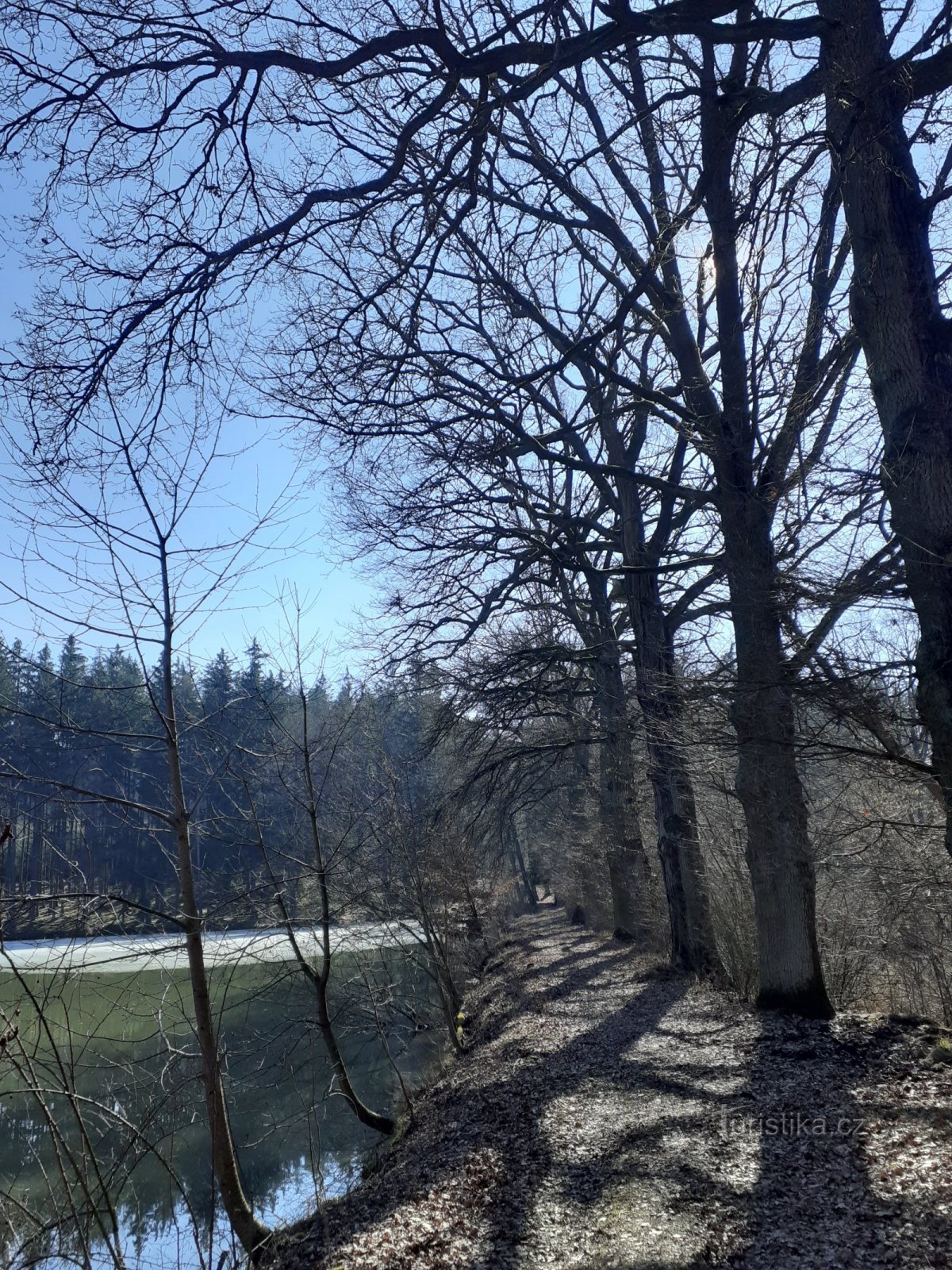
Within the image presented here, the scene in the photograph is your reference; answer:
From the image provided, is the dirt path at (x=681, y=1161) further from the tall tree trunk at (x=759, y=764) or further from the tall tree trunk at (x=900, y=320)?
the tall tree trunk at (x=900, y=320)

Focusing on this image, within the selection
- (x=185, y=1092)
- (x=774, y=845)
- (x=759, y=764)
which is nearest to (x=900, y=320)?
(x=759, y=764)

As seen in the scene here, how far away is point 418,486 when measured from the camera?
10266 mm

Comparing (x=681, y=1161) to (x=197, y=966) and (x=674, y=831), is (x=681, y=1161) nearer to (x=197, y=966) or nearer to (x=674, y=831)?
(x=197, y=966)

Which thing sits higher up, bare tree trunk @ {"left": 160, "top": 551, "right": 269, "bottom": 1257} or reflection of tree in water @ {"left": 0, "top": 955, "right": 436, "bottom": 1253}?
bare tree trunk @ {"left": 160, "top": 551, "right": 269, "bottom": 1257}

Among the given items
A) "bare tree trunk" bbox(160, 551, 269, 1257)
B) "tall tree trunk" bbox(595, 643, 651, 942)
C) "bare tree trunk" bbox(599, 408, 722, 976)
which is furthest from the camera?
"tall tree trunk" bbox(595, 643, 651, 942)

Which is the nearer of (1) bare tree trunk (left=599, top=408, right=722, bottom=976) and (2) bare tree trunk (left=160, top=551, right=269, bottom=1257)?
(2) bare tree trunk (left=160, top=551, right=269, bottom=1257)

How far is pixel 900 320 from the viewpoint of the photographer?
530 cm

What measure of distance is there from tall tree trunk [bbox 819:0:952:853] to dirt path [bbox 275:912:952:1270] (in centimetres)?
186

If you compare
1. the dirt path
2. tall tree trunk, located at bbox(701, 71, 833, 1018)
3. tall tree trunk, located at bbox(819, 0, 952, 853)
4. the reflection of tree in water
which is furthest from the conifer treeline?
tall tree trunk, located at bbox(819, 0, 952, 853)

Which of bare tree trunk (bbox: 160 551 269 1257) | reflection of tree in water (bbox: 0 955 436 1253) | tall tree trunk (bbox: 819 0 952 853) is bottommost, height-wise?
reflection of tree in water (bbox: 0 955 436 1253)

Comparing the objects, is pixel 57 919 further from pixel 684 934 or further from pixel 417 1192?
pixel 684 934

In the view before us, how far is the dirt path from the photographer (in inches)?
167

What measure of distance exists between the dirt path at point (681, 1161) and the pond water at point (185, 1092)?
91 cm

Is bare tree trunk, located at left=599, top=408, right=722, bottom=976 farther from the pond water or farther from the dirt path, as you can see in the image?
the pond water
